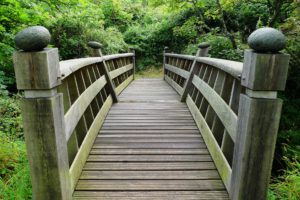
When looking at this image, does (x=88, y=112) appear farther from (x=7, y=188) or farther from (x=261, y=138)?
(x=261, y=138)

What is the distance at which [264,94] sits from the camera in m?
1.58

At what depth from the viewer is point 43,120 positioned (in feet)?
5.00

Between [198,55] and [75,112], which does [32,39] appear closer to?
[75,112]

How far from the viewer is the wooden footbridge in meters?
1.51

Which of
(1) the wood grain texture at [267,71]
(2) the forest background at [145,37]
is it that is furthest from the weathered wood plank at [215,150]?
(1) the wood grain texture at [267,71]

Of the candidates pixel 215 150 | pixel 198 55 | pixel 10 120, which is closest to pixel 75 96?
pixel 215 150

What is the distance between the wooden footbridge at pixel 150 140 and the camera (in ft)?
4.95

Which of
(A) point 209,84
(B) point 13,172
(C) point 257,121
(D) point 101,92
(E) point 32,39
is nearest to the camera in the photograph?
(E) point 32,39

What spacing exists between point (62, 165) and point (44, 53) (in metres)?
0.71

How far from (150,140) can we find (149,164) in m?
0.60

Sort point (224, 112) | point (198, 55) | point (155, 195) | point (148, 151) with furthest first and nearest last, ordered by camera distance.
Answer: point (198, 55) < point (148, 151) < point (224, 112) < point (155, 195)

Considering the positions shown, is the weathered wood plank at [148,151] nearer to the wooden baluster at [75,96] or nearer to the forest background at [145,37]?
the wooden baluster at [75,96]

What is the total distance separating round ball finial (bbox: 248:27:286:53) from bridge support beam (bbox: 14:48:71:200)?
115cm

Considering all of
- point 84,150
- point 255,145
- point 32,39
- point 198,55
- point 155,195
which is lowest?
point 155,195
